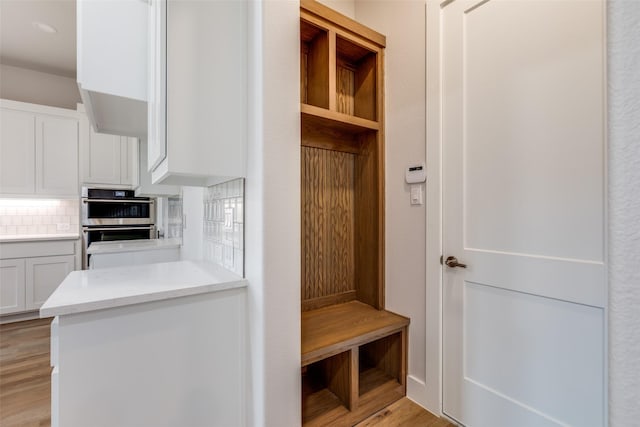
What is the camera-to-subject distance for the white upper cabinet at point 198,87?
1146mm

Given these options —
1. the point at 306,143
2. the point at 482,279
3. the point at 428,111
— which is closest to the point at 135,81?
the point at 306,143

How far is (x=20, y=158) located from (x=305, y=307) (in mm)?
3724

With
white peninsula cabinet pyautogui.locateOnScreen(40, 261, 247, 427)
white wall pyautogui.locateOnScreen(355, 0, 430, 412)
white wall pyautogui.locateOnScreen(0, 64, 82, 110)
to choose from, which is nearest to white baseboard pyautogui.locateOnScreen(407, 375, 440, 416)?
white wall pyautogui.locateOnScreen(355, 0, 430, 412)

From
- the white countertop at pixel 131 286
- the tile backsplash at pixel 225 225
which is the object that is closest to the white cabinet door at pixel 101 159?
the tile backsplash at pixel 225 225

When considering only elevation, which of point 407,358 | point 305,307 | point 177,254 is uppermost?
point 177,254

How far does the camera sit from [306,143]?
1.81 meters

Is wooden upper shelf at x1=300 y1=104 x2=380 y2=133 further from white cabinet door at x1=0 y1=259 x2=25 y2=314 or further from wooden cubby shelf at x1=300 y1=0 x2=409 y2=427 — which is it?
white cabinet door at x1=0 y1=259 x2=25 y2=314

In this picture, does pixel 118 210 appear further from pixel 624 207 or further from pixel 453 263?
pixel 624 207

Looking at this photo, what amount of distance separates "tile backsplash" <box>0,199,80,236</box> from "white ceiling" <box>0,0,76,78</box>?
1.67m

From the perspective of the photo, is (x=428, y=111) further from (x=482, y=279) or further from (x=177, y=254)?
(x=177, y=254)

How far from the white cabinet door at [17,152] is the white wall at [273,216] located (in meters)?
3.55

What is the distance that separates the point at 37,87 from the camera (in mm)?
3574

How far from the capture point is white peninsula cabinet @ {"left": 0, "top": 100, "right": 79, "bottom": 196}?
310 centimetres

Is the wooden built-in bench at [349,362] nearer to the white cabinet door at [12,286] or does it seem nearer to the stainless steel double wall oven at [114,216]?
the stainless steel double wall oven at [114,216]
